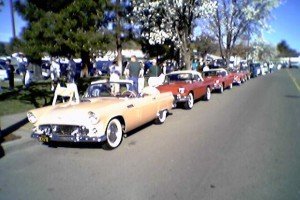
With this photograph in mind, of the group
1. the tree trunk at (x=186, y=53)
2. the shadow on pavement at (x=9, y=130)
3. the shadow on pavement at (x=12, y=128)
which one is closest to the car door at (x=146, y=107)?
the shadow on pavement at (x=9, y=130)

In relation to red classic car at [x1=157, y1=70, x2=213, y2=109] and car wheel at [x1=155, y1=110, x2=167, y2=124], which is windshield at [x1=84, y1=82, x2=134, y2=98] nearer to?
car wheel at [x1=155, y1=110, x2=167, y2=124]

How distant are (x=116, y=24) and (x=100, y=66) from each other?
14710 mm

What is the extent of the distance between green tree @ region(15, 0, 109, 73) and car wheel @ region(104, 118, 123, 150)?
621 centimetres

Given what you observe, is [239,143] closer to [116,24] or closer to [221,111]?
[221,111]

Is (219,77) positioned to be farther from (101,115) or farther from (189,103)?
(101,115)

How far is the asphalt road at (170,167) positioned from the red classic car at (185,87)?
3.11m

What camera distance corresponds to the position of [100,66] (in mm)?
43000

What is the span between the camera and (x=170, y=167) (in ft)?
19.3

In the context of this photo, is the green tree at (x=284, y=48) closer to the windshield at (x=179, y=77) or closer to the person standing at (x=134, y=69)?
the windshield at (x=179, y=77)

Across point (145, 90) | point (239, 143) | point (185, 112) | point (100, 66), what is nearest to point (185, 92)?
point (185, 112)

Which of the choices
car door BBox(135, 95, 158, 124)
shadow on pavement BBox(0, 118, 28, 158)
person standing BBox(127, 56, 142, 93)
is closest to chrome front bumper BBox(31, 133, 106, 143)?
shadow on pavement BBox(0, 118, 28, 158)

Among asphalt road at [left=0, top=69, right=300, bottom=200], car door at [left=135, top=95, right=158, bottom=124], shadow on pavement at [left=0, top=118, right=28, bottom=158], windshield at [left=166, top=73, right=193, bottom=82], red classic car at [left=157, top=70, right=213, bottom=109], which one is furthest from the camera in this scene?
windshield at [left=166, top=73, right=193, bottom=82]

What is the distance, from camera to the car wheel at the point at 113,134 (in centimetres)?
709

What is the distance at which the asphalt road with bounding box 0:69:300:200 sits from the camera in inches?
190
